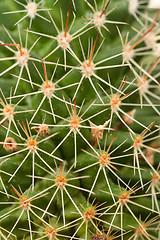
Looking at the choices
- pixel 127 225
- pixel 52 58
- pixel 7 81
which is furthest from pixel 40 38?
pixel 127 225

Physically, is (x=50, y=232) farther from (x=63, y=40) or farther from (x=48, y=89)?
(x=63, y=40)

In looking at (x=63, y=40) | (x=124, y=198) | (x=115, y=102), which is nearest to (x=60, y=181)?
(x=124, y=198)

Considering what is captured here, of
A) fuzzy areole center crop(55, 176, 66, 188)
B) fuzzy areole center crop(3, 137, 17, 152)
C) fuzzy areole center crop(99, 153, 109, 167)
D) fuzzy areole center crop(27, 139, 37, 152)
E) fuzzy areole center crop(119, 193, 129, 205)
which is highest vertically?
fuzzy areole center crop(3, 137, 17, 152)

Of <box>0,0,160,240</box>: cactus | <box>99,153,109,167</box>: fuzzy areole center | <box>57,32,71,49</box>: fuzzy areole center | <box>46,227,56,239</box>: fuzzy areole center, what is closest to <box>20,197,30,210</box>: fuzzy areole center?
<box>0,0,160,240</box>: cactus

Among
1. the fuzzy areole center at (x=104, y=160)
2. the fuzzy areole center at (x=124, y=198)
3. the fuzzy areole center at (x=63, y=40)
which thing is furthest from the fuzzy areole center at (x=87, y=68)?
the fuzzy areole center at (x=124, y=198)

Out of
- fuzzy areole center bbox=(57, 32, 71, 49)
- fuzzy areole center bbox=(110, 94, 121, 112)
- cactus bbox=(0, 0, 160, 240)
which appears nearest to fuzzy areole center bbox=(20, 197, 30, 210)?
cactus bbox=(0, 0, 160, 240)

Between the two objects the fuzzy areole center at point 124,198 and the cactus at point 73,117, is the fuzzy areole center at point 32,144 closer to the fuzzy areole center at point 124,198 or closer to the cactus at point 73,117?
the cactus at point 73,117

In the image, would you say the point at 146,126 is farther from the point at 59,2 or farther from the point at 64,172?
the point at 59,2

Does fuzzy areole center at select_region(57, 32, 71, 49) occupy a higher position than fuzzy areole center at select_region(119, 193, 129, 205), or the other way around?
fuzzy areole center at select_region(57, 32, 71, 49)

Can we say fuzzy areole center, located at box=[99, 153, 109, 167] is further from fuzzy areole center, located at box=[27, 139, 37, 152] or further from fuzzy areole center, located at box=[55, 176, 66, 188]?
fuzzy areole center, located at box=[27, 139, 37, 152]
